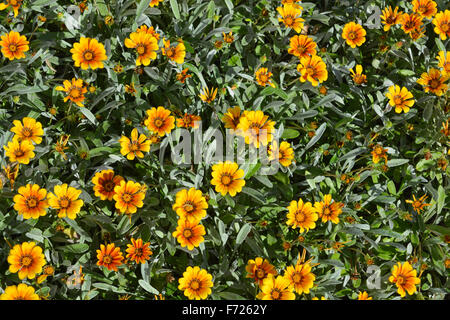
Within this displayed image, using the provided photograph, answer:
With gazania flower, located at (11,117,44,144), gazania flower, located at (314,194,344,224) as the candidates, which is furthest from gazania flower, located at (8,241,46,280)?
gazania flower, located at (314,194,344,224)

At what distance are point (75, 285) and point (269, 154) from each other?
54.5 inches

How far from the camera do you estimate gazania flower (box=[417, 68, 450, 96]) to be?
281 cm

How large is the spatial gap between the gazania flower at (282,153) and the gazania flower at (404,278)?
89 cm

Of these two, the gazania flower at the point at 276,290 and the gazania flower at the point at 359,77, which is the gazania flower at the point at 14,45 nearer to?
the gazania flower at the point at 276,290

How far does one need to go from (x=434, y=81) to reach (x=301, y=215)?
133 cm

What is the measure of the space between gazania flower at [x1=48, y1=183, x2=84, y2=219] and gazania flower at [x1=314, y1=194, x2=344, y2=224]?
4.49 feet

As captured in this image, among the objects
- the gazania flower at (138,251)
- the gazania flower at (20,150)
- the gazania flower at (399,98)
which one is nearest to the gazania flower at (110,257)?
the gazania flower at (138,251)

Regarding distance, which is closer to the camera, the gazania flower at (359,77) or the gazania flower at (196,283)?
the gazania flower at (196,283)

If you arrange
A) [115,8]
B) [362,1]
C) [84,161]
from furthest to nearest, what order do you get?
[362,1] < [115,8] < [84,161]

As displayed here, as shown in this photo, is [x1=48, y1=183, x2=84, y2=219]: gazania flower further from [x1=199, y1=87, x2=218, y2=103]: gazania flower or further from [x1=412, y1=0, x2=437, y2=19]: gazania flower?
[x1=412, y1=0, x2=437, y2=19]: gazania flower

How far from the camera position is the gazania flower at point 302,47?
2.69m

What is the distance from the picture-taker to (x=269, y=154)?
8.70ft
